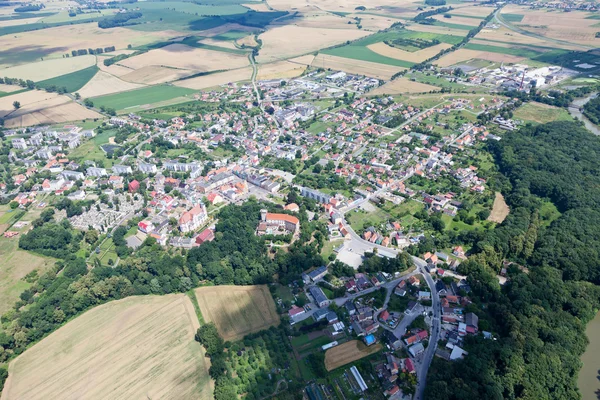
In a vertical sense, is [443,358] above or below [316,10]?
below

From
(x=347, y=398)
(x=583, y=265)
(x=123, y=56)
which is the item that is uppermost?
(x=123, y=56)

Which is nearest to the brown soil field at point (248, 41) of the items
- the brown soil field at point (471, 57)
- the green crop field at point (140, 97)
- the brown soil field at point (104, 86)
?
the green crop field at point (140, 97)

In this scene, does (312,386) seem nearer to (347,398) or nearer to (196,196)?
(347,398)

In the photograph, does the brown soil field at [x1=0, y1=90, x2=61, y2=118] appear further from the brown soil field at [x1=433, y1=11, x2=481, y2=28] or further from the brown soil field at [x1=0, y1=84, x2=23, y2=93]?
the brown soil field at [x1=433, y1=11, x2=481, y2=28]

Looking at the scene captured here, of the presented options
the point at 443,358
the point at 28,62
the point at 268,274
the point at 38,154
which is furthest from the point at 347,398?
the point at 28,62

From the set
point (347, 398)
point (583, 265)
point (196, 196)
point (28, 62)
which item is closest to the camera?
point (347, 398)

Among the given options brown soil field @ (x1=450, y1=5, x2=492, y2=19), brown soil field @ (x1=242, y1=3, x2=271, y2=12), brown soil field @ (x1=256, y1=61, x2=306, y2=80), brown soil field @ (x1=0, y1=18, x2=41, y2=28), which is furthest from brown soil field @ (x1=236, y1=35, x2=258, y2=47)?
brown soil field @ (x1=0, y1=18, x2=41, y2=28)

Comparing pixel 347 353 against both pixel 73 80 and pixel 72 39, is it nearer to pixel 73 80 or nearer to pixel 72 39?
pixel 73 80
